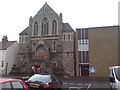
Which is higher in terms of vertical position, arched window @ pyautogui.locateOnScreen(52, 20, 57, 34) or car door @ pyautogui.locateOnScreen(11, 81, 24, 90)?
arched window @ pyautogui.locateOnScreen(52, 20, 57, 34)

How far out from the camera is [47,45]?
34469mm

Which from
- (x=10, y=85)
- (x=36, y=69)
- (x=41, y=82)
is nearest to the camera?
(x=10, y=85)

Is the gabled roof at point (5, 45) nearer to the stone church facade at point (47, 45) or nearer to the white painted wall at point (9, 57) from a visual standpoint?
the white painted wall at point (9, 57)

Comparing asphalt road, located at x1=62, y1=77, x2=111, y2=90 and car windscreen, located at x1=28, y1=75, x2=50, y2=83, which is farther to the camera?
asphalt road, located at x1=62, y1=77, x2=111, y2=90

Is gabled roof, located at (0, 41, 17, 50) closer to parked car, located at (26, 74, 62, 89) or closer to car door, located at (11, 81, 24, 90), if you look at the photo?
parked car, located at (26, 74, 62, 89)

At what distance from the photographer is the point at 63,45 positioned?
109 ft

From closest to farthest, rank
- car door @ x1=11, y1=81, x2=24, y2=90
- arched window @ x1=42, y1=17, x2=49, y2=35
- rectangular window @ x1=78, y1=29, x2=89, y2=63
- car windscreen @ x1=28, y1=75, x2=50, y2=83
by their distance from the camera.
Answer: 1. car door @ x1=11, y1=81, x2=24, y2=90
2. car windscreen @ x1=28, y1=75, x2=50, y2=83
3. rectangular window @ x1=78, y1=29, x2=89, y2=63
4. arched window @ x1=42, y1=17, x2=49, y2=35

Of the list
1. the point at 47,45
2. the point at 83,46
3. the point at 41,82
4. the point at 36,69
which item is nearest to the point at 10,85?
the point at 41,82

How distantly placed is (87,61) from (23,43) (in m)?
16.0

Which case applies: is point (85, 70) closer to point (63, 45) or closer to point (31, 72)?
point (63, 45)

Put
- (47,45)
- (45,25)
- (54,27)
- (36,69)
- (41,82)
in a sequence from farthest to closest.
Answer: (45,25) < (54,27) < (47,45) < (36,69) < (41,82)

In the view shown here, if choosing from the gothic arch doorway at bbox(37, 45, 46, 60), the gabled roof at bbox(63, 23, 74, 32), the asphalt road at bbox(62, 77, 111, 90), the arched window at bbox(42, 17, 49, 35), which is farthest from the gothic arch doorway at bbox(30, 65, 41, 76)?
the asphalt road at bbox(62, 77, 111, 90)

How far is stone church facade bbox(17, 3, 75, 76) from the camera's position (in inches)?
1270

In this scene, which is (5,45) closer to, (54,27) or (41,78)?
(54,27)
